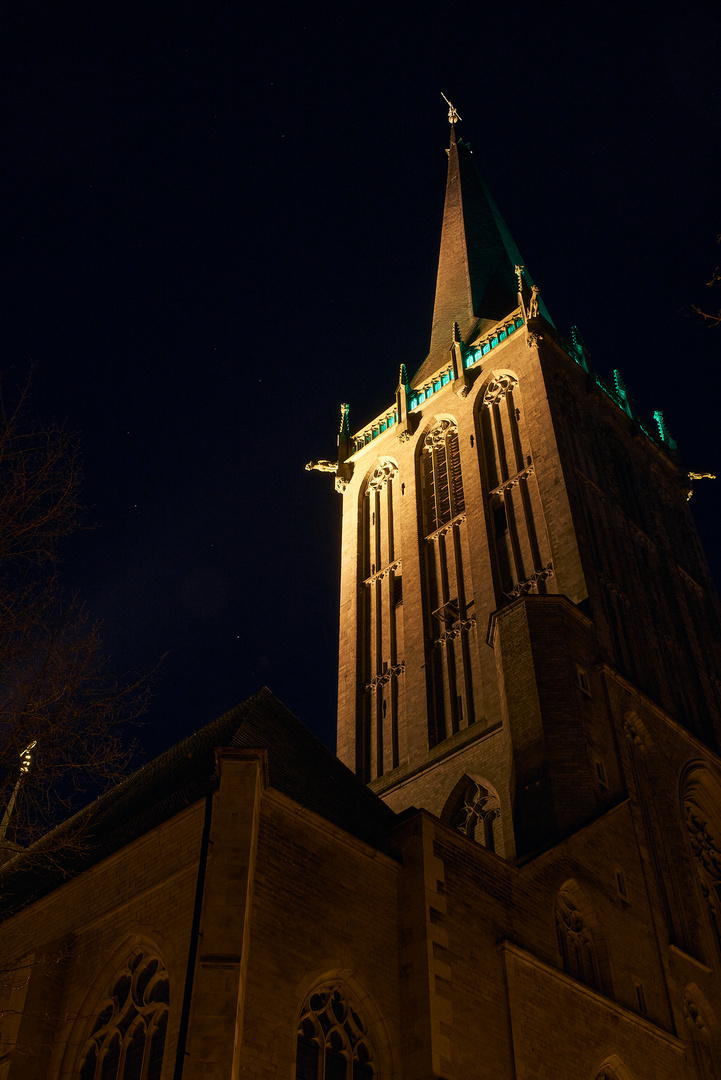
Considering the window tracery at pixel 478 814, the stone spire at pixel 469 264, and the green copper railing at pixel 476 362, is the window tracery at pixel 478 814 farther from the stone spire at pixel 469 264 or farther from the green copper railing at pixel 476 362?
the stone spire at pixel 469 264

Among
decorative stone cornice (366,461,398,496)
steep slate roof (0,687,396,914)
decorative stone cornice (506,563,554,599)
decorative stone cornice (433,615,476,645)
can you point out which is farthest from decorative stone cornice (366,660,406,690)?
steep slate roof (0,687,396,914)

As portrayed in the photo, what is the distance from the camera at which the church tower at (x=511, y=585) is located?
856 inches

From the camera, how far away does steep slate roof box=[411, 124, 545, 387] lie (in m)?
38.1

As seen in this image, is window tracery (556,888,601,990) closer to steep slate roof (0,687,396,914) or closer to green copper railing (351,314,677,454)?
steep slate roof (0,687,396,914)

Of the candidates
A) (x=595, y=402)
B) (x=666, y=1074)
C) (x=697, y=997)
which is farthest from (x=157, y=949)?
(x=595, y=402)

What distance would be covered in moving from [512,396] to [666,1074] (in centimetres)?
2039

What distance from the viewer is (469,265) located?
4138cm

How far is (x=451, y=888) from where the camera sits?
50.5 feet

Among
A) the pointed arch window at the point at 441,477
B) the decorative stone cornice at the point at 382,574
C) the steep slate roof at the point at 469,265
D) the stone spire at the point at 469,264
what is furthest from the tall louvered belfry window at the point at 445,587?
the stone spire at the point at 469,264

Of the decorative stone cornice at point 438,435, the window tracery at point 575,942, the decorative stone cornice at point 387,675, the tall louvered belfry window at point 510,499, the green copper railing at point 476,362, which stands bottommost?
the window tracery at point 575,942

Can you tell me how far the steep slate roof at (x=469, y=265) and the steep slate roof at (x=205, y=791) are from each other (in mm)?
19647

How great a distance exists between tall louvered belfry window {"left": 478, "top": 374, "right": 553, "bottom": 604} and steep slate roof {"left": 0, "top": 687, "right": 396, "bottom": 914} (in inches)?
386

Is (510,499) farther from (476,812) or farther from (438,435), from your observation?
(476,812)

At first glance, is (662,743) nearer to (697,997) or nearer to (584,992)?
(697,997)
